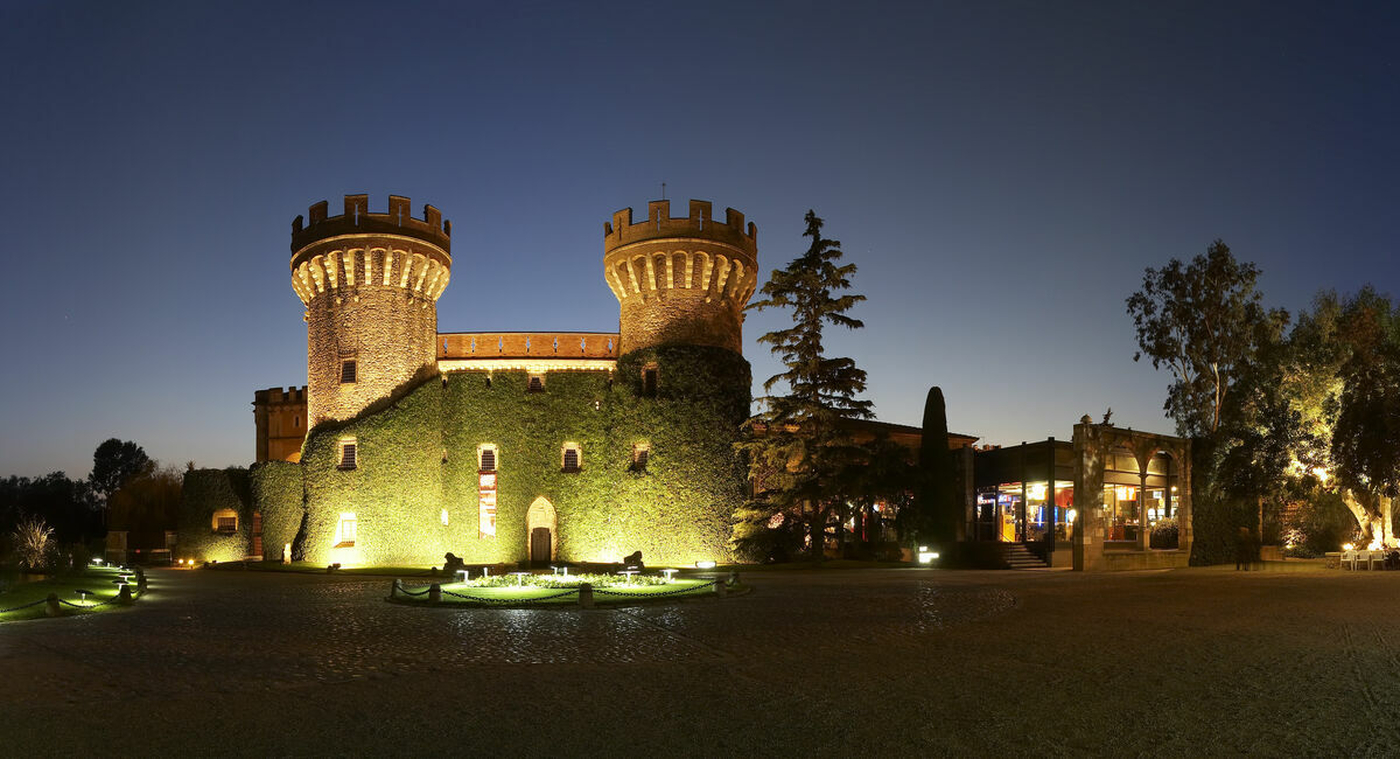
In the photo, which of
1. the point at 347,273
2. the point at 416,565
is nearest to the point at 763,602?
the point at 416,565

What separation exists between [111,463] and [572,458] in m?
73.3

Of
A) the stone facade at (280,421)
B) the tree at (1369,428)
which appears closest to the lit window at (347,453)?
the stone facade at (280,421)

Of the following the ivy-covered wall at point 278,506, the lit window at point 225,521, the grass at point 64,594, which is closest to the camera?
the grass at point 64,594

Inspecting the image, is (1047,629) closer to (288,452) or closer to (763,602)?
(763,602)

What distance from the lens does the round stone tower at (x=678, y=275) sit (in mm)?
34625

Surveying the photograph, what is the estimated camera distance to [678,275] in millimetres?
34781

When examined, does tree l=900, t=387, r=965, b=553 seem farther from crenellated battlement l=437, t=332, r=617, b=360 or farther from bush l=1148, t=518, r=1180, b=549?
crenellated battlement l=437, t=332, r=617, b=360

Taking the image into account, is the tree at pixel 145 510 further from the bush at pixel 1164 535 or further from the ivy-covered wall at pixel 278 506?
the bush at pixel 1164 535

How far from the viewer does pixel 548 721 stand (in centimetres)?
827

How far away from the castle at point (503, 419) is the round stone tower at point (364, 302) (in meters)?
0.06

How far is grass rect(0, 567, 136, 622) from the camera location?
17.4 meters

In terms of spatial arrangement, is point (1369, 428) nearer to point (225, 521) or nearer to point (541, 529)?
point (541, 529)

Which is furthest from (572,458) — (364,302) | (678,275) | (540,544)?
(364,302)

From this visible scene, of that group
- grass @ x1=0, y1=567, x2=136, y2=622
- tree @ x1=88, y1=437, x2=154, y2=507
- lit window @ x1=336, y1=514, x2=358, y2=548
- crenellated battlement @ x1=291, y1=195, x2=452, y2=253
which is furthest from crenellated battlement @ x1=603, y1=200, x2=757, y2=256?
tree @ x1=88, y1=437, x2=154, y2=507
